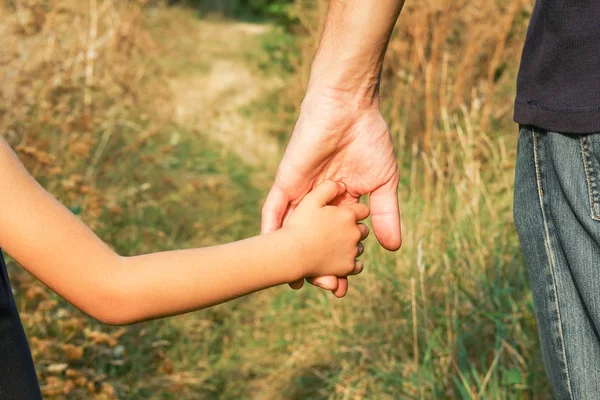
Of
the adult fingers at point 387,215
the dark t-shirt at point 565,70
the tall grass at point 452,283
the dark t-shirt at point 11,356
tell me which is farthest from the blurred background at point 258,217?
the dark t-shirt at point 565,70

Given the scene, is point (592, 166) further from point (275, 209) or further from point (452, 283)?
point (452, 283)

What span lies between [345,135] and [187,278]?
0.53 metres

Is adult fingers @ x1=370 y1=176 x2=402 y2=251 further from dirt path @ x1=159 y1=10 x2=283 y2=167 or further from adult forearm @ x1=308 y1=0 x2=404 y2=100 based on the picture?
dirt path @ x1=159 y1=10 x2=283 y2=167

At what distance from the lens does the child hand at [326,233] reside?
1364 millimetres

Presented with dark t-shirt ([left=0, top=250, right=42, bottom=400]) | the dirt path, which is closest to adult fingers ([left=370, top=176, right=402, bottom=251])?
dark t-shirt ([left=0, top=250, right=42, bottom=400])

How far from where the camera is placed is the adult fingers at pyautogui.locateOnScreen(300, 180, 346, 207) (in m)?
1.44

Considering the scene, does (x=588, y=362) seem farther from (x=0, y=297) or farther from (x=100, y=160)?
(x=100, y=160)

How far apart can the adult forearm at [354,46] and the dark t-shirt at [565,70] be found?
30 cm

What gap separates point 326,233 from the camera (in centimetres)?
139

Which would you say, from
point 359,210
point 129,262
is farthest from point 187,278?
point 359,210

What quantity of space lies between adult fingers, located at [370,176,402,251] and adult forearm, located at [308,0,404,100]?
0.67 ft

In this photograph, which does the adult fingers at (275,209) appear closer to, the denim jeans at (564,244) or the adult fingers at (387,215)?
the adult fingers at (387,215)

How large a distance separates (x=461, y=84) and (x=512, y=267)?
195 centimetres

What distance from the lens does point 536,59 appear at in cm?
132
